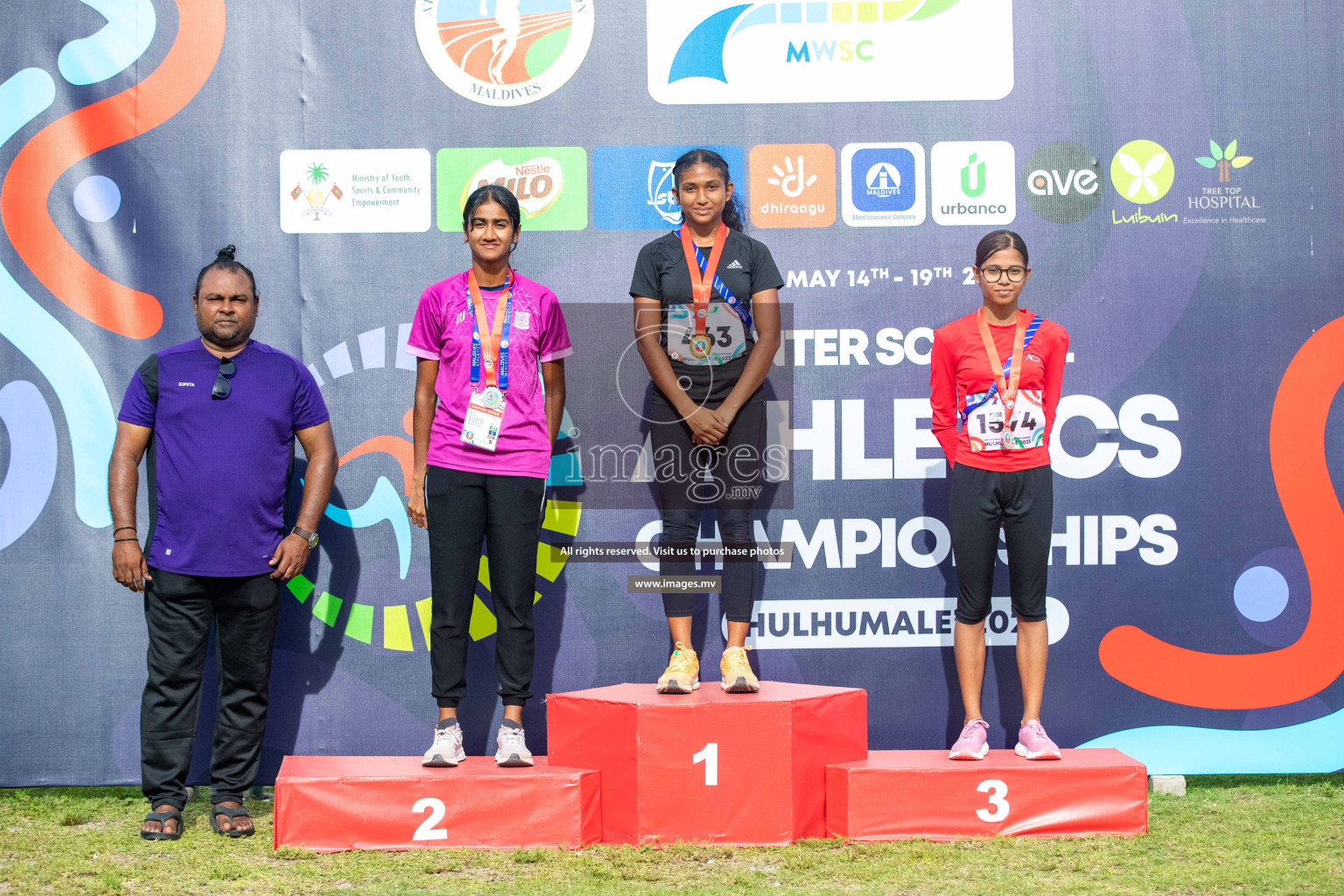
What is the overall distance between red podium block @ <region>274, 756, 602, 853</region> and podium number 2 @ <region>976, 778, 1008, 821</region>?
3.63 ft

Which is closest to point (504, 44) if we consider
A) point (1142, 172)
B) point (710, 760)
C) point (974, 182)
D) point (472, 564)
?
point (974, 182)

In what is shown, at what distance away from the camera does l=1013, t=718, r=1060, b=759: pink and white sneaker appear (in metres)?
3.07

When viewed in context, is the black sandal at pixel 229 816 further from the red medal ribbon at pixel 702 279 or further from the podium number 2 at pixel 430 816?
the red medal ribbon at pixel 702 279

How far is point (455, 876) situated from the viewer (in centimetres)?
271

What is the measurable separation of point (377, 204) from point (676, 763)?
2.06 meters

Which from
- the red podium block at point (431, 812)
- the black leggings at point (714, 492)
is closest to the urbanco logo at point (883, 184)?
the black leggings at point (714, 492)

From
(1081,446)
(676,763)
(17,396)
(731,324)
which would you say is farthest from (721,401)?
(17,396)

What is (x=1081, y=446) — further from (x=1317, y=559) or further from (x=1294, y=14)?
(x=1294, y=14)

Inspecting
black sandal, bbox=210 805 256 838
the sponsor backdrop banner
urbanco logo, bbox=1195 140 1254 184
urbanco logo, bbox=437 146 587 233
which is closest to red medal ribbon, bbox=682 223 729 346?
the sponsor backdrop banner

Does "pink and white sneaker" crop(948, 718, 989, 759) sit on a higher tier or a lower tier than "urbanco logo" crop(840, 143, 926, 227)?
lower

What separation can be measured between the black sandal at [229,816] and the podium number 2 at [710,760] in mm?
1312

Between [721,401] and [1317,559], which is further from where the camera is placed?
[1317,559]

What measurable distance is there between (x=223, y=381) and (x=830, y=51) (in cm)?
223

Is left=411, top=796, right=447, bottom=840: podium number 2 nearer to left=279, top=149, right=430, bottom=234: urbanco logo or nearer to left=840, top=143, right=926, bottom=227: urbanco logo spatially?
left=279, top=149, right=430, bottom=234: urbanco logo
